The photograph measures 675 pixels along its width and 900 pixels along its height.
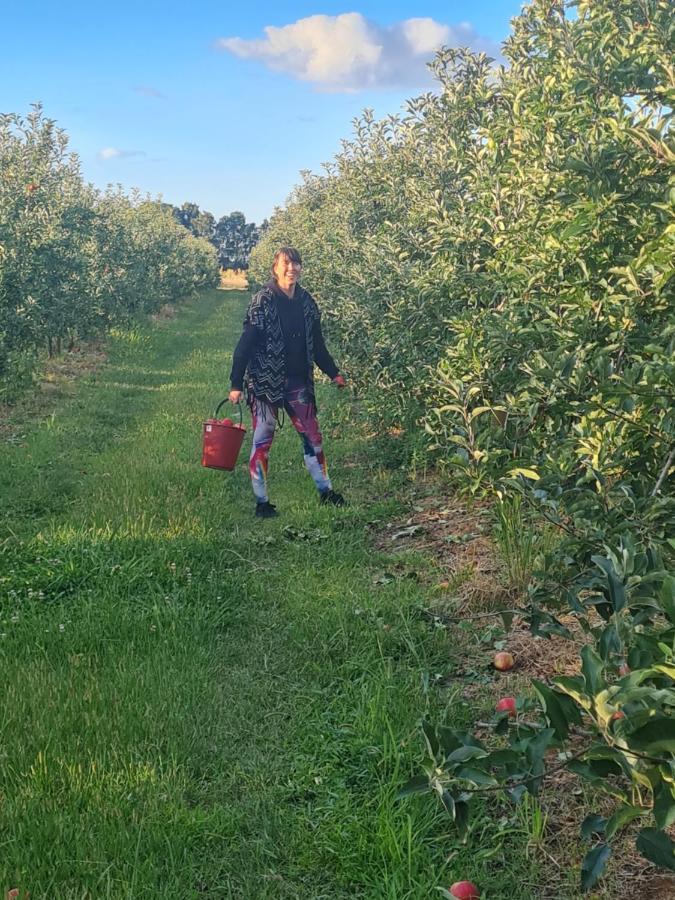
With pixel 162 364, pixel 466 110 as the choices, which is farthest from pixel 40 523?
pixel 162 364

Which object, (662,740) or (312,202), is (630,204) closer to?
(662,740)

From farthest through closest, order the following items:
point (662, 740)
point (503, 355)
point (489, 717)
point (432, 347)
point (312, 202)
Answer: point (312, 202)
point (432, 347)
point (503, 355)
point (489, 717)
point (662, 740)

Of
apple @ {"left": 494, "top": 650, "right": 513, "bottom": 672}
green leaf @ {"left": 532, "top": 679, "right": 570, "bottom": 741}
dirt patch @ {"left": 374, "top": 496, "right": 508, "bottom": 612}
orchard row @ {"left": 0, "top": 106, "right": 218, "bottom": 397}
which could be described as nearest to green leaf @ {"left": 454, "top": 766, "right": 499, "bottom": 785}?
green leaf @ {"left": 532, "top": 679, "right": 570, "bottom": 741}

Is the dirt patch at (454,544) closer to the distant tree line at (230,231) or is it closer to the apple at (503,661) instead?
the apple at (503,661)

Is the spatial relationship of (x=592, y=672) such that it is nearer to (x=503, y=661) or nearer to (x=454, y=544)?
(x=503, y=661)

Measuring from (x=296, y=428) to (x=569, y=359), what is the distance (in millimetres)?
3415

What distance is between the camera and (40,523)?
518 centimetres

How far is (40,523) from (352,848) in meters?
3.77

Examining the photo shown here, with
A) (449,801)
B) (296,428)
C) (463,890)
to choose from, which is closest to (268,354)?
(296,428)

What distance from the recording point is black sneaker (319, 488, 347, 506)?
5.75 m

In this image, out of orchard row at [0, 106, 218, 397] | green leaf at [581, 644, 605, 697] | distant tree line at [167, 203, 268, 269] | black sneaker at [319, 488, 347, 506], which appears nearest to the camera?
green leaf at [581, 644, 605, 697]

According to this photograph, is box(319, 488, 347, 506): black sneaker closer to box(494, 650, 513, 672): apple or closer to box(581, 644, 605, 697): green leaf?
box(494, 650, 513, 672): apple

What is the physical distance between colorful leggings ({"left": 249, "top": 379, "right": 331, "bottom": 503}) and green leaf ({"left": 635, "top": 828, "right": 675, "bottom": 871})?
14.5 feet

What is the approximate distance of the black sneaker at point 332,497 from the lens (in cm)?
575
